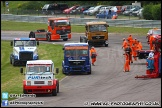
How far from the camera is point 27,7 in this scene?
4419 inches

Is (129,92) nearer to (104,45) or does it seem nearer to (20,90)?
(20,90)

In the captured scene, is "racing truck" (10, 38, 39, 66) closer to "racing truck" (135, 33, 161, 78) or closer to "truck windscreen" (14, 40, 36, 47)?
"truck windscreen" (14, 40, 36, 47)

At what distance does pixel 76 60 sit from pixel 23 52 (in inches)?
340

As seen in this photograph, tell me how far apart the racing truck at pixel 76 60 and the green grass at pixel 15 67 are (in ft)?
2.28

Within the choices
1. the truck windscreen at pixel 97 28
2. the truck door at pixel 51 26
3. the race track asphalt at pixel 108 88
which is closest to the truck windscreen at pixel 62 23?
the truck door at pixel 51 26

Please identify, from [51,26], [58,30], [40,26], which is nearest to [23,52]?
[58,30]

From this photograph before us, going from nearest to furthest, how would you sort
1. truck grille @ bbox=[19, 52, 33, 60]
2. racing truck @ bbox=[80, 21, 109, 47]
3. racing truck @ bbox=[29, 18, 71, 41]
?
truck grille @ bbox=[19, 52, 33, 60] → racing truck @ bbox=[80, 21, 109, 47] → racing truck @ bbox=[29, 18, 71, 41]

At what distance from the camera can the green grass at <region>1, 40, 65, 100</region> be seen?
120ft

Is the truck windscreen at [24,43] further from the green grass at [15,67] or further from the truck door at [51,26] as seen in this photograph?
the truck door at [51,26]

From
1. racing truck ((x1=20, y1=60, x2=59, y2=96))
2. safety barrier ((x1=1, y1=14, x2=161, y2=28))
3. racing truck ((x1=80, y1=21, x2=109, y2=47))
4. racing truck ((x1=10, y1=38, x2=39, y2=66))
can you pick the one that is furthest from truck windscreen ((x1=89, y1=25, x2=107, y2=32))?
racing truck ((x1=20, y1=60, x2=59, y2=96))

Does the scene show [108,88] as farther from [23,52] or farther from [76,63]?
[23,52]

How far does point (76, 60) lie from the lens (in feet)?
135

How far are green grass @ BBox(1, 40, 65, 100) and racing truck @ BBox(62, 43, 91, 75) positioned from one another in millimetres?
696

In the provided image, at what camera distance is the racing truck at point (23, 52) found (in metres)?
48.2
